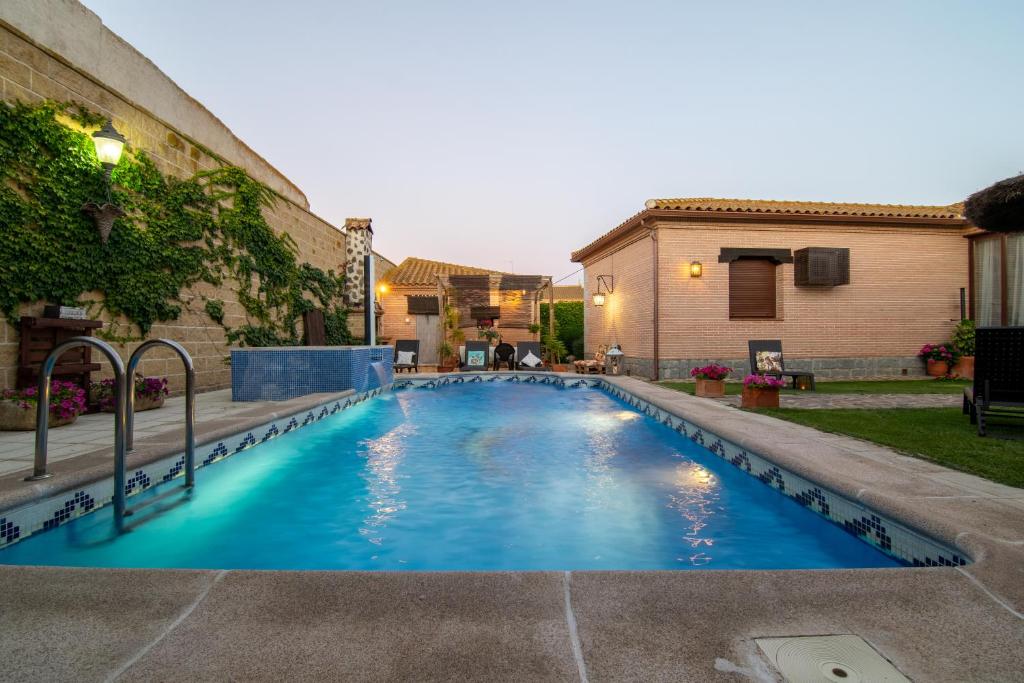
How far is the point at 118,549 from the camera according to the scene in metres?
2.63

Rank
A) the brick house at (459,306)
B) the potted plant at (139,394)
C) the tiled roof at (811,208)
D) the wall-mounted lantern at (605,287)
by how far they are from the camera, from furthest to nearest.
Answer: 1. the brick house at (459,306)
2. the wall-mounted lantern at (605,287)
3. the tiled roof at (811,208)
4. the potted plant at (139,394)

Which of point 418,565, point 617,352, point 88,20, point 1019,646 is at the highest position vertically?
point 88,20

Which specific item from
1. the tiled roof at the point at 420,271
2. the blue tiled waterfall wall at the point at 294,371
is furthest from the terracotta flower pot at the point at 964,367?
the tiled roof at the point at 420,271

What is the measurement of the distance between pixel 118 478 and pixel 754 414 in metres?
5.70

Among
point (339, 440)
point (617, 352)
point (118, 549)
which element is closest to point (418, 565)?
point (118, 549)

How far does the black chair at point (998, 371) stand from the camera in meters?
4.23

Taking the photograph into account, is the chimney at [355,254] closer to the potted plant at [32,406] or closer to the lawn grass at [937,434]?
the potted plant at [32,406]

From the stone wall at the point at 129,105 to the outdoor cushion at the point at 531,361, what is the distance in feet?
21.9

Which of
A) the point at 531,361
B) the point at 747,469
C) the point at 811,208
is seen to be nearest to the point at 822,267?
the point at 811,208

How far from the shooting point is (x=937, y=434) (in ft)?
14.0

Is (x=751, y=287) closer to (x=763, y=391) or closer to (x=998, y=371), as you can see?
(x=763, y=391)

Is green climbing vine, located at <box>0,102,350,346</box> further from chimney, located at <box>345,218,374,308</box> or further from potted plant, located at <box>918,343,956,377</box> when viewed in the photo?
potted plant, located at <box>918,343,956,377</box>

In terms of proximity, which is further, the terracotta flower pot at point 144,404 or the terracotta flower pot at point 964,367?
the terracotta flower pot at point 964,367

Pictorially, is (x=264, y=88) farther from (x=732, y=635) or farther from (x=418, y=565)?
(x=732, y=635)
